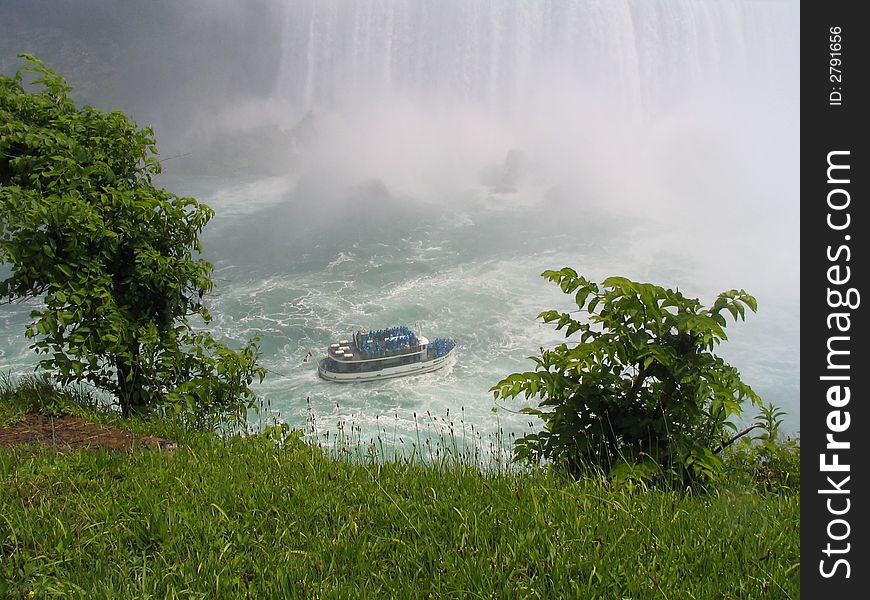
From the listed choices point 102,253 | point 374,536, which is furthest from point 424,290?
point 374,536

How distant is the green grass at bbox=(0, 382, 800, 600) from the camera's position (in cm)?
169

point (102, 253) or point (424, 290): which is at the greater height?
point (424, 290)

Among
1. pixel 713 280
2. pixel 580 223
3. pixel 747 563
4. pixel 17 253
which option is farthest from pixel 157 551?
pixel 580 223

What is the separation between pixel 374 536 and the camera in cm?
199

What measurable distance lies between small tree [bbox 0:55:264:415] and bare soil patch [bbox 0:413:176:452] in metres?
→ 0.33

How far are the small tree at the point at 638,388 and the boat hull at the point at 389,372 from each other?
19.9m

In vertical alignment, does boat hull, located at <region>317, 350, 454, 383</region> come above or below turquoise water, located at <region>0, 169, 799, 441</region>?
below

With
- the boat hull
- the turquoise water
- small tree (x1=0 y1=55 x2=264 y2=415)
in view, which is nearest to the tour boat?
the boat hull

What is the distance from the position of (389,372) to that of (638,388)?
20478 mm
